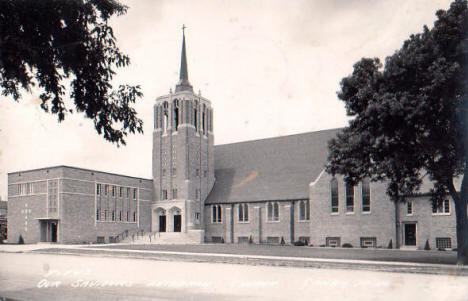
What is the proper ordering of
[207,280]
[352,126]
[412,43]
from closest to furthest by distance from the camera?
[207,280] < [412,43] < [352,126]

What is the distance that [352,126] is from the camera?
84.4 feet

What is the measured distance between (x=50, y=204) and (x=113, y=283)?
126ft

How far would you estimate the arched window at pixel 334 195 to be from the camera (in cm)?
4563

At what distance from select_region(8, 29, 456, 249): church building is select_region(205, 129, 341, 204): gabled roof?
15 cm

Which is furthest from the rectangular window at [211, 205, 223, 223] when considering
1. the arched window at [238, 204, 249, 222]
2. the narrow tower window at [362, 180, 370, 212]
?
the narrow tower window at [362, 180, 370, 212]

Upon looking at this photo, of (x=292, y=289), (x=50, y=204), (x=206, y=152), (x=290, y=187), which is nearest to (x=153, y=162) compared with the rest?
(x=206, y=152)

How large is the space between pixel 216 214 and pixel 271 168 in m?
9.25

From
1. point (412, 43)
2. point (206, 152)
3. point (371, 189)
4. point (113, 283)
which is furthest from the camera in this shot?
point (206, 152)

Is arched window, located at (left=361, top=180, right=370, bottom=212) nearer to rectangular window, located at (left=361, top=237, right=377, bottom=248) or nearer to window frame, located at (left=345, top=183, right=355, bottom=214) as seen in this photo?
window frame, located at (left=345, top=183, right=355, bottom=214)

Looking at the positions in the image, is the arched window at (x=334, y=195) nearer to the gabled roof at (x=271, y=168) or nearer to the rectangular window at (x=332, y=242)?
the rectangular window at (x=332, y=242)

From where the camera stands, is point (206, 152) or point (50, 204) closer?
point (50, 204)

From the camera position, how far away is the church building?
4312 centimetres

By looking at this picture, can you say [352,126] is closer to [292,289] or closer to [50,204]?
[292,289]

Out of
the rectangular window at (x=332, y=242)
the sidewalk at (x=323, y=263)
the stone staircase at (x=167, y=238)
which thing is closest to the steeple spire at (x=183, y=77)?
the stone staircase at (x=167, y=238)
